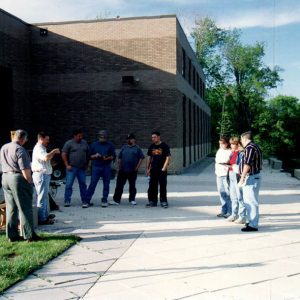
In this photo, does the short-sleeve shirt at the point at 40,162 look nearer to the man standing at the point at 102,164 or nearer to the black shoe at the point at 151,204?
the man standing at the point at 102,164

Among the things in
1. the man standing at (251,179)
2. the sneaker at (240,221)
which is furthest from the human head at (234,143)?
the sneaker at (240,221)

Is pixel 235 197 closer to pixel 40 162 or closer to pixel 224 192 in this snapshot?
pixel 224 192

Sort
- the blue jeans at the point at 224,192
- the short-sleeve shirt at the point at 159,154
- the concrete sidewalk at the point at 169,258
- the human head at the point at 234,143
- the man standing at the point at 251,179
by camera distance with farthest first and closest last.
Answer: the short-sleeve shirt at the point at 159,154 → the blue jeans at the point at 224,192 → the human head at the point at 234,143 → the man standing at the point at 251,179 → the concrete sidewalk at the point at 169,258

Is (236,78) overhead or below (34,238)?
overhead

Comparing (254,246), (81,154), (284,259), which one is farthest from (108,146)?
(284,259)

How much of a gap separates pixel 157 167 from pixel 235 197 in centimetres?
267

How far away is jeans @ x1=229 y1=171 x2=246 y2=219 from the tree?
4897 centimetres

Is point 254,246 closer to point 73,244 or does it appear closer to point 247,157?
point 247,157

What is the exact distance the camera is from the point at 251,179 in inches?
317

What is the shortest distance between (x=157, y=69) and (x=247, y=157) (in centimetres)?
1427

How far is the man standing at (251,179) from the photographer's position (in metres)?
7.97

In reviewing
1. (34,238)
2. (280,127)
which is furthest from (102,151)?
(280,127)

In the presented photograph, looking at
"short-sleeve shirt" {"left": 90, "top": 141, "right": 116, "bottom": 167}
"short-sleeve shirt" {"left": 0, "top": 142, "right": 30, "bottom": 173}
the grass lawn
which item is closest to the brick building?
"short-sleeve shirt" {"left": 90, "top": 141, "right": 116, "bottom": 167}

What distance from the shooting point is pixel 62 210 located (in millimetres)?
10492
